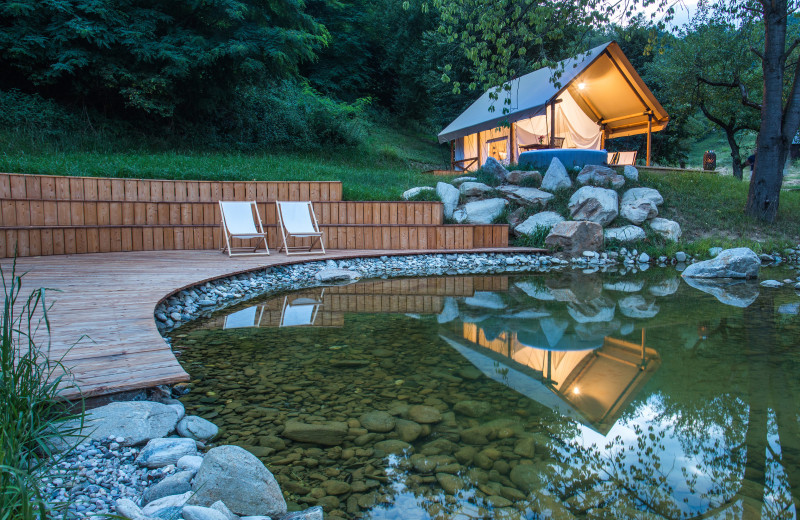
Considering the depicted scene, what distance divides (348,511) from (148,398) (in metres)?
1.31

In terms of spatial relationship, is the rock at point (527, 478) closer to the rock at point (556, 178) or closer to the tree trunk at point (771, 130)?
Result: the rock at point (556, 178)

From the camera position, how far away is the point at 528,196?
32.3ft

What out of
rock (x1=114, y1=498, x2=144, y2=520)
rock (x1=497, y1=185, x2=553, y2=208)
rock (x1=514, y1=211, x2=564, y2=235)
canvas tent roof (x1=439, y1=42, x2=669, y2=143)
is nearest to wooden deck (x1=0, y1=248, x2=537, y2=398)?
rock (x1=114, y1=498, x2=144, y2=520)

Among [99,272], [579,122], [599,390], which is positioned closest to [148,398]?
[599,390]

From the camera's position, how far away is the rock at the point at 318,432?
242 centimetres

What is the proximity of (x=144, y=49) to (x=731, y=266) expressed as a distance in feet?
35.7

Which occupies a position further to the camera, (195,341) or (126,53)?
(126,53)

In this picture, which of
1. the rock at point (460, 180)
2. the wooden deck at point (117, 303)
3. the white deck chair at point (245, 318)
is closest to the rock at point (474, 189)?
the rock at point (460, 180)

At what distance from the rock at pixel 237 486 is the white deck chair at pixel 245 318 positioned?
2.67 metres

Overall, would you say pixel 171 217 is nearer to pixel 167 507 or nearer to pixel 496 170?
pixel 496 170

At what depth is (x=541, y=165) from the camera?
11242mm

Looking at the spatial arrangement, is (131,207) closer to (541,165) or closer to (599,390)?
(599,390)

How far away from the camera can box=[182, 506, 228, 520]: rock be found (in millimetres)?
1615

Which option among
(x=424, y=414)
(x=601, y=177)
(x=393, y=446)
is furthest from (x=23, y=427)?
(x=601, y=177)
